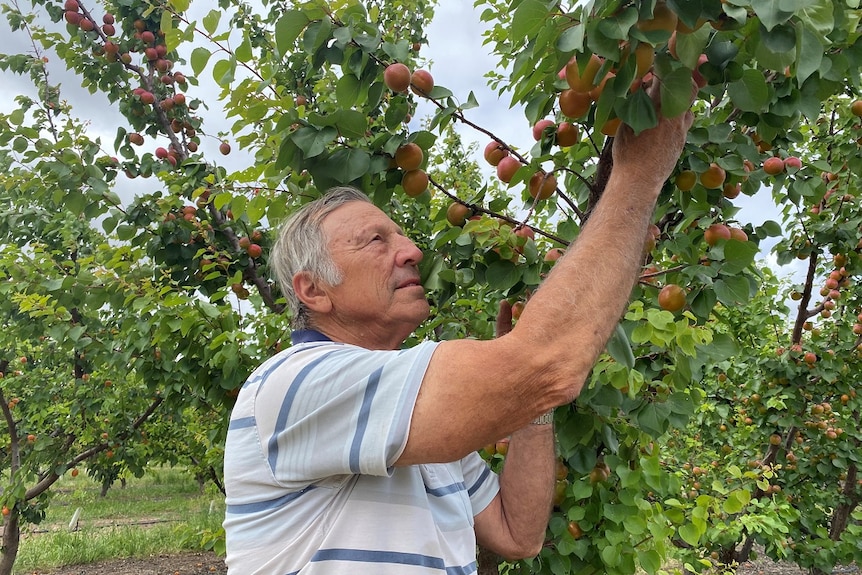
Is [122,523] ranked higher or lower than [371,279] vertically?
lower

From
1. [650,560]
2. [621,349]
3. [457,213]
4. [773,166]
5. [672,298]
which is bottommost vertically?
[650,560]

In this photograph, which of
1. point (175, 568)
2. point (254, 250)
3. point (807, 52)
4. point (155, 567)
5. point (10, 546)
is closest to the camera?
point (807, 52)

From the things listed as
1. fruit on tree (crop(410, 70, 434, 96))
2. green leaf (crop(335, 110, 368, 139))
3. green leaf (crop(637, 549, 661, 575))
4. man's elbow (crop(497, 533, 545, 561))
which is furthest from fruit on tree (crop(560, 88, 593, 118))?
green leaf (crop(637, 549, 661, 575))

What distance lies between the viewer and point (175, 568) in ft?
29.0

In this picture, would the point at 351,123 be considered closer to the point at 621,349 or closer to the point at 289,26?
the point at 289,26

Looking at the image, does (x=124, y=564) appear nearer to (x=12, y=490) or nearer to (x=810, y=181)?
(x=12, y=490)

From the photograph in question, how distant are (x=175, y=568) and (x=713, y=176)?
9872 millimetres

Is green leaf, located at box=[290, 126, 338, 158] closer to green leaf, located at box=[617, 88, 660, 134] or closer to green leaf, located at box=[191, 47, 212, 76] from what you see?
green leaf, located at box=[191, 47, 212, 76]

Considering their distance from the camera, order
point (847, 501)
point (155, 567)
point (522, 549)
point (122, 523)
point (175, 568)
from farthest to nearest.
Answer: point (122, 523) → point (155, 567) → point (175, 568) → point (847, 501) → point (522, 549)

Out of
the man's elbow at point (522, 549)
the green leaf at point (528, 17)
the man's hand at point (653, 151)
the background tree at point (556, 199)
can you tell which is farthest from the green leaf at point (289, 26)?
the man's elbow at point (522, 549)

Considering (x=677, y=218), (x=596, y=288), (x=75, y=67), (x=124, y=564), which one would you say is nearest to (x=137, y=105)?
(x=75, y=67)

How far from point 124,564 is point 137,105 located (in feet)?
26.6

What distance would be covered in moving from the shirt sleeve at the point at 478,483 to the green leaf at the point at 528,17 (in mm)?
1215

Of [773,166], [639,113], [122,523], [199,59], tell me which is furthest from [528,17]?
[122,523]
